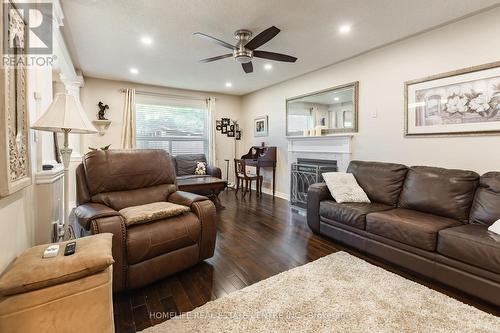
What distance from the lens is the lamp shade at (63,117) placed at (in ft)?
5.38

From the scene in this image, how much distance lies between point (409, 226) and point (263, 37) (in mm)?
2341

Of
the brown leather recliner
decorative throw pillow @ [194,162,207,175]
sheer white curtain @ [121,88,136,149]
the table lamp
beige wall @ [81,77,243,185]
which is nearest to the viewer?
the table lamp

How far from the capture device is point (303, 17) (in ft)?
8.55

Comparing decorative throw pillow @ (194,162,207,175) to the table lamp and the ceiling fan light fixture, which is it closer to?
the ceiling fan light fixture

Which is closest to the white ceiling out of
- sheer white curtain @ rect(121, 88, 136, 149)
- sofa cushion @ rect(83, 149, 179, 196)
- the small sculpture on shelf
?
the small sculpture on shelf

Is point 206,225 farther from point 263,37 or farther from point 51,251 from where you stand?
point 263,37

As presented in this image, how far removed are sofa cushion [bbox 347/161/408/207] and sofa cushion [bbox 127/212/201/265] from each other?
213 centimetres

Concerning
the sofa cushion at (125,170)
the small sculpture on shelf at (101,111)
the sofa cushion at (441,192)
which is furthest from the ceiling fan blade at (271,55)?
the small sculpture on shelf at (101,111)

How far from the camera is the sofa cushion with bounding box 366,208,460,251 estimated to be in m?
2.03

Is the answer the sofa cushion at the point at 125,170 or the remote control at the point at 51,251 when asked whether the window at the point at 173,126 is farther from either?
the remote control at the point at 51,251

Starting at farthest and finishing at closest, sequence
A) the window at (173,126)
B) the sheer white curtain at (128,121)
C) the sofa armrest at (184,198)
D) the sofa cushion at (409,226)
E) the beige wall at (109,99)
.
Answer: the window at (173,126), the sheer white curtain at (128,121), the beige wall at (109,99), the sofa armrest at (184,198), the sofa cushion at (409,226)

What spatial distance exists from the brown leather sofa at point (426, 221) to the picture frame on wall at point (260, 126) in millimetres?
2999

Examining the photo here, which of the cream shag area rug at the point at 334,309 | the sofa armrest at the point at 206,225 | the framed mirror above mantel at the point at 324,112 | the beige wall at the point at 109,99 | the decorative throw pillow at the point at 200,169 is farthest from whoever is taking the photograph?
the decorative throw pillow at the point at 200,169

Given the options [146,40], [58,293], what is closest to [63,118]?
[58,293]
